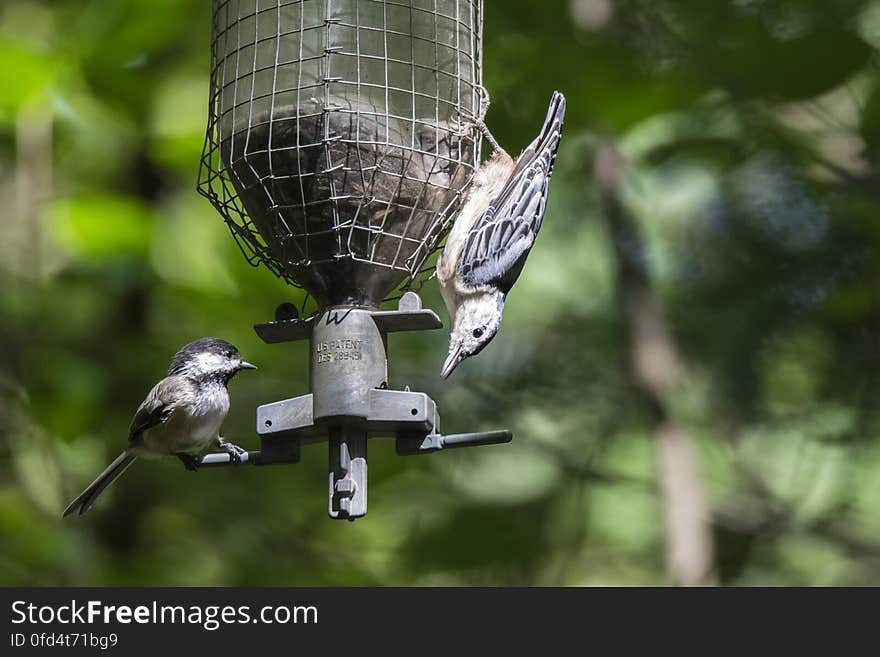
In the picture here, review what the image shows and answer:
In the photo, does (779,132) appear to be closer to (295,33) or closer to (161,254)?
(295,33)

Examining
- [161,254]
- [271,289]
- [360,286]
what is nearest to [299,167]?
[360,286]

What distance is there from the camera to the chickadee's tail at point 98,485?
5043 millimetres

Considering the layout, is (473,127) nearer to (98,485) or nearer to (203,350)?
(203,350)

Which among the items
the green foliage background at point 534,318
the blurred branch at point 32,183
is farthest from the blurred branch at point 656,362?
the blurred branch at point 32,183

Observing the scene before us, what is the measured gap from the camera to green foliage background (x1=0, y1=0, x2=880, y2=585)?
19.5ft

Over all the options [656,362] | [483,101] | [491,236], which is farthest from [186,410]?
[656,362]

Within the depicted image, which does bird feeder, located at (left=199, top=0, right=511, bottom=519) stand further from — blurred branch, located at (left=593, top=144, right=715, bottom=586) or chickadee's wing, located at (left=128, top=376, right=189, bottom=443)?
blurred branch, located at (left=593, top=144, right=715, bottom=586)

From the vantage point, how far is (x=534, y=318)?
805cm

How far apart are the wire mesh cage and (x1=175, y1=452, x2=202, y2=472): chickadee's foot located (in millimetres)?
797

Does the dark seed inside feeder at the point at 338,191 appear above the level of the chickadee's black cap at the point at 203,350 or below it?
above

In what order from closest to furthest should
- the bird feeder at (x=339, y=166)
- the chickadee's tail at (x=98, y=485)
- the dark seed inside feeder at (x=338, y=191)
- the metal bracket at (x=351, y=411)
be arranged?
the metal bracket at (x=351, y=411) → the bird feeder at (x=339, y=166) → the dark seed inside feeder at (x=338, y=191) → the chickadee's tail at (x=98, y=485)

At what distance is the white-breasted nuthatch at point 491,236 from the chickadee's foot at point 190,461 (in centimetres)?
110

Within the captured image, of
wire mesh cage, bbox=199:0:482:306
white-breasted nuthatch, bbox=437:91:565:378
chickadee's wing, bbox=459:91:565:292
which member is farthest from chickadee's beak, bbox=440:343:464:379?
wire mesh cage, bbox=199:0:482:306

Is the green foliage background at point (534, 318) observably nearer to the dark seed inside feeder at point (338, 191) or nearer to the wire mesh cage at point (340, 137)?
the wire mesh cage at point (340, 137)
